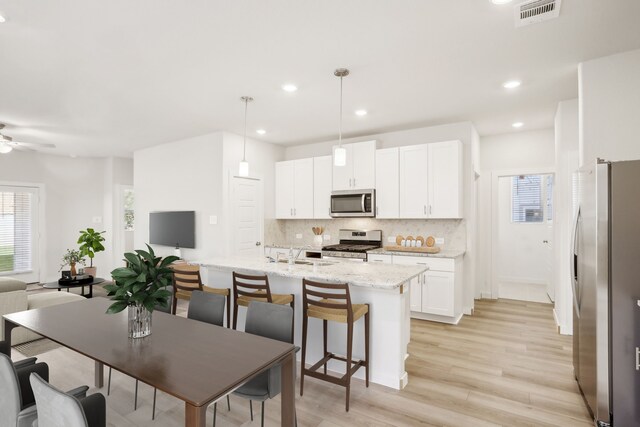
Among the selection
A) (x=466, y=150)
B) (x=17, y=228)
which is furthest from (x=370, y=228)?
(x=17, y=228)

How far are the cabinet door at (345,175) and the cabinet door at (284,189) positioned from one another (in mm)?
922

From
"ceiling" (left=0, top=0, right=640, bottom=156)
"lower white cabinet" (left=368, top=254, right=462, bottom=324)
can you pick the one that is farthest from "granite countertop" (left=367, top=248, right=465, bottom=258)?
"ceiling" (left=0, top=0, right=640, bottom=156)

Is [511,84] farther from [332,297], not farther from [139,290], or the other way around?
[139,290]

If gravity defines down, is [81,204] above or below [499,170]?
below

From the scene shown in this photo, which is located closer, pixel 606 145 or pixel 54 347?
pixel 606 145

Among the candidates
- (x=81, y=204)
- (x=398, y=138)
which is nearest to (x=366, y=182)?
(x=398, y=138)

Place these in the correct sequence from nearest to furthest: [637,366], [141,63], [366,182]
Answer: [637,366], [141,63], [366,182]

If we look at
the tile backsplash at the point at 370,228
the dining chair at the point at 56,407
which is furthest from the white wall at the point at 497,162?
the dining chair at the point at 56,407

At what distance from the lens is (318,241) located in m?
3.75

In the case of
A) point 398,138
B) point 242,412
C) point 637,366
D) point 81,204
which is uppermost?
point 398,138

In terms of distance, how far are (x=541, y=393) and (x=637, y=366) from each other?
0.91 m

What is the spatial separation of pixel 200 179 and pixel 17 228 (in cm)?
463

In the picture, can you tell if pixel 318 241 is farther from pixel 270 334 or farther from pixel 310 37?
pixel 310 37

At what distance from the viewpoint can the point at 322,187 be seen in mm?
5809
